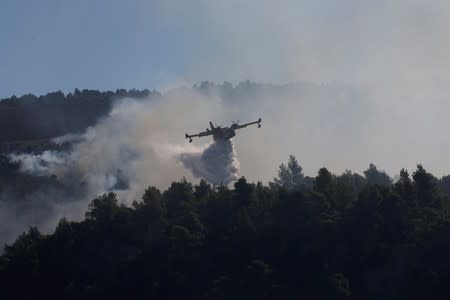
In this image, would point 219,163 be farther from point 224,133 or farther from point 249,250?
point 249,250

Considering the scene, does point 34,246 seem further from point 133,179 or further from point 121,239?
point 133,179

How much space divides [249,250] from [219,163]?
188 feet

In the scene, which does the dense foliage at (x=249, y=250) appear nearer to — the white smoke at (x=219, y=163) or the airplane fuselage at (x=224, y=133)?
the airplane fuselage at (x=224, y=133)

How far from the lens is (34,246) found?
3836 inches

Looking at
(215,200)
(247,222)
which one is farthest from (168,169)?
(247,222)

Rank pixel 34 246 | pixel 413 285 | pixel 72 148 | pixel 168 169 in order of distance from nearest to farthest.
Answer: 1. pixel 413 285
2. pixel 34 246
3. pixel 168 169
4. pixel 72 148

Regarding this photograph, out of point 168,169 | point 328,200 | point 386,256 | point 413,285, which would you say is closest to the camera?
point 413,285

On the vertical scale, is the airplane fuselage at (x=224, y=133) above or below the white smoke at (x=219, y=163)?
above

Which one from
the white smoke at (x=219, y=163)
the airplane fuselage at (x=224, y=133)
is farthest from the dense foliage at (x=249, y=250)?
the white smoke at (x=219, y=163)

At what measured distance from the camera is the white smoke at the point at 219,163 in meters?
144

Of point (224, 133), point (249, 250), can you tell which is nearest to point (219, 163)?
point (224, 133)

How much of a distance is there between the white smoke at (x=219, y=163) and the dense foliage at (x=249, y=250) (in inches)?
1464

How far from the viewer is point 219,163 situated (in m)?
148

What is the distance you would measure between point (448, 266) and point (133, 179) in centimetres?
10831
